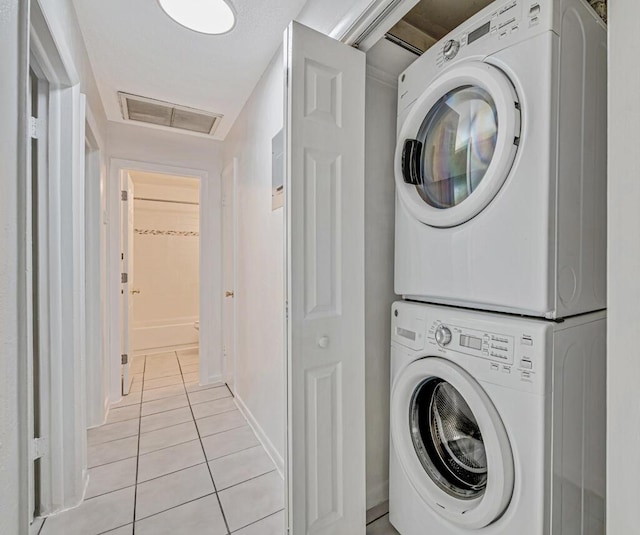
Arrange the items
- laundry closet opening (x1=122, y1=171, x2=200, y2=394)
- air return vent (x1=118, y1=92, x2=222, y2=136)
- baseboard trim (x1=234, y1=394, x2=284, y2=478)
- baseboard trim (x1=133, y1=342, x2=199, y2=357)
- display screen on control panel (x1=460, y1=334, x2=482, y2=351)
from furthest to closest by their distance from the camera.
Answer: laundry closet opening (x1=122, y1=171, x2=200, y2=394), baseboard trim (x1=133, y1=342, x2=199, y2=357), air return vent (x1=118, y1=92, x2=222, y2=136), baseboard trim (x1=234, y1=394, x2=284, y2=478), display screen on control panel (x1=460, y1=334, x2=482, y2=351)

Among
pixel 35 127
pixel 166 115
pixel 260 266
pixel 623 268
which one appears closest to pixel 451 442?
pixel 623 268

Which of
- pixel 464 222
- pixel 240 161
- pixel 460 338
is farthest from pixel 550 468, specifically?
pixel 240 161

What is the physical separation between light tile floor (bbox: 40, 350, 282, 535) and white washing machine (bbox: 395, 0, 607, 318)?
4.53 feet

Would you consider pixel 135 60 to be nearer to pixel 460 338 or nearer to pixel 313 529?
pixel 460 338

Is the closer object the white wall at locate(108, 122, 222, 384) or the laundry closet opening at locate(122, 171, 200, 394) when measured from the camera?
the white wall at locate(108, 122, 222, 384)

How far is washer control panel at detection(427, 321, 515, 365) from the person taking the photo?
929mm

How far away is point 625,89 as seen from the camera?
65cm

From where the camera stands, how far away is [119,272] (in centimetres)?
271

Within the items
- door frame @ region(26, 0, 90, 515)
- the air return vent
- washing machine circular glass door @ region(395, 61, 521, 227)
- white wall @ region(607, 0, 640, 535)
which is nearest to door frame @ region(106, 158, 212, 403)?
the air return vent

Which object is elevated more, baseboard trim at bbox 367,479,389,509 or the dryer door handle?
the dryer door handle

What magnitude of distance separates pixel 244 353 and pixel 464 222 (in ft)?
6.44

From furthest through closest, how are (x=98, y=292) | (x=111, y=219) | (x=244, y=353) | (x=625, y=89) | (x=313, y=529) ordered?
(x=111, y=219)
(x=244, y=353)
(x=98, y=292)
(x=313, y=529)
(x=625, y=89)

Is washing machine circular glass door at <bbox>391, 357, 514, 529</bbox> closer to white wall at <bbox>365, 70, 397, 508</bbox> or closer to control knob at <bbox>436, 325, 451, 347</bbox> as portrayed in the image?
control knob at <bbox>436, 325, 451, 347</bbox>

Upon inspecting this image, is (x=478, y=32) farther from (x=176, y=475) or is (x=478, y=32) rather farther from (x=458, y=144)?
(x=176, y=475)
